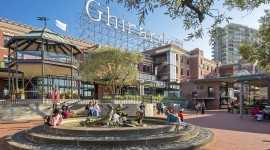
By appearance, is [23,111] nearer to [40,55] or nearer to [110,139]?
[40,55]

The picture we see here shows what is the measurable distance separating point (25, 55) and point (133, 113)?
10706 mm

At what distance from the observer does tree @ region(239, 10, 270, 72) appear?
37.1ft

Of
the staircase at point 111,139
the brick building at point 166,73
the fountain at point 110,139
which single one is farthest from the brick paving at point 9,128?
the brick building at point 166,73

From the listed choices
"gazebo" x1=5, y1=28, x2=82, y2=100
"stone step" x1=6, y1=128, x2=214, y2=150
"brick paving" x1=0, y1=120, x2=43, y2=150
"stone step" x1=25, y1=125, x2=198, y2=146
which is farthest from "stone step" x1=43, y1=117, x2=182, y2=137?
"gazebo" x1=5, y1=28, x2=82, y2=100

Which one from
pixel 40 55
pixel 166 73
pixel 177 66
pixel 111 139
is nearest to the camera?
pixel 111 139

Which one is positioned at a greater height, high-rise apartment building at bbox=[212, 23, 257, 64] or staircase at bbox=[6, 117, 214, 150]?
high-rise apartment building at bbox=[212, 23, 257, 64]

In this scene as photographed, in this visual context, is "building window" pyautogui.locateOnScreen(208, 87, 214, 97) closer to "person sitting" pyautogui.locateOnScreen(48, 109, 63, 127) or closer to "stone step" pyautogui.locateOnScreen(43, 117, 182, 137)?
"stone step" pyautogui.locateOnScreen(43, 117, 182, 137)

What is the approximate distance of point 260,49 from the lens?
1201 cm

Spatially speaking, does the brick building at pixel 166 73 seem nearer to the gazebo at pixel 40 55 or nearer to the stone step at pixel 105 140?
the gazebo at pixel 40 55

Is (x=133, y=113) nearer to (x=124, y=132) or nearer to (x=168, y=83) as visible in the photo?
(x=124, y=132)

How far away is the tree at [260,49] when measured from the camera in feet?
37.1

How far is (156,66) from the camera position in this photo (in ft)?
177

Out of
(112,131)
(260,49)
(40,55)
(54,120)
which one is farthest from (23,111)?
(260,49)

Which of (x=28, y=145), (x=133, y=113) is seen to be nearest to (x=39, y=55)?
(x=133, y=113)
